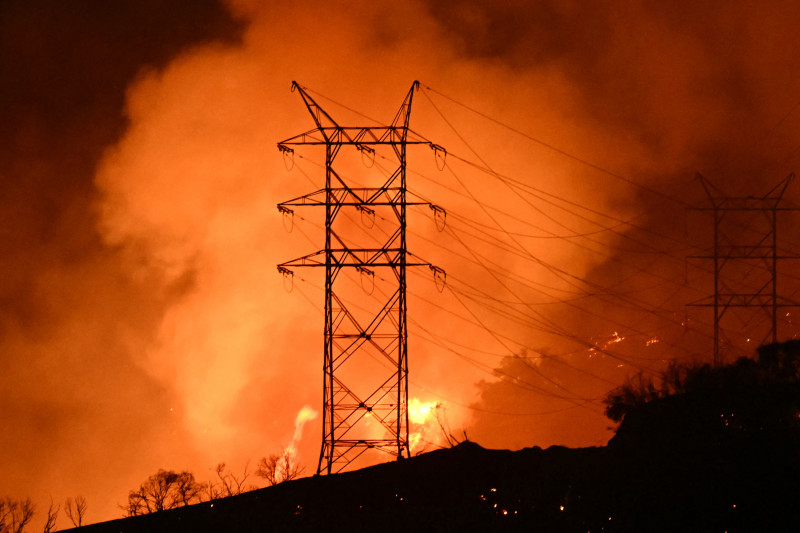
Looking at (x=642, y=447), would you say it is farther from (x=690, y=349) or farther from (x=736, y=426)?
(x=690, y=349)

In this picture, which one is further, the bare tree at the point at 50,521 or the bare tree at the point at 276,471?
the bare tree at the point at 276,471

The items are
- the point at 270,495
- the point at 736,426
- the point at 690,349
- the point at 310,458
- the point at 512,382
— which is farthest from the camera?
the point at 512,382

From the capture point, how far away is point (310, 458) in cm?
15950

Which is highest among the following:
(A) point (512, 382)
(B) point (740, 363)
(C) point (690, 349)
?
(A) point (512, 382)

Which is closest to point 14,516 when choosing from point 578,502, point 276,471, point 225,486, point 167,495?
point 225,486

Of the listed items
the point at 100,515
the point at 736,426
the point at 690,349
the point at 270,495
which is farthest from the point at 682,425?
the point at 100,515

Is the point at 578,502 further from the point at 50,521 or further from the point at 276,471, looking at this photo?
the point at 276,471

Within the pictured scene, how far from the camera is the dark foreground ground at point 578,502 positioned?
104ft

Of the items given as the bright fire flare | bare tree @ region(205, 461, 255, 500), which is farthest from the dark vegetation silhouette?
the bright fire flare

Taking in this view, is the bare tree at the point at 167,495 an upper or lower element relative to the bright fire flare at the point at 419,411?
lower

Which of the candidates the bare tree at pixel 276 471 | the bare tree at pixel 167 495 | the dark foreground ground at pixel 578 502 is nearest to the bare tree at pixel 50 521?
the bare tree at pixel 167 495

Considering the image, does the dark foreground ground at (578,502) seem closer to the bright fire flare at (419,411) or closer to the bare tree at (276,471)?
the bare tree at (276,471)

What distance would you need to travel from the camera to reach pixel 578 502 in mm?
31578

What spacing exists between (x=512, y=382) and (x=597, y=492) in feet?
463
